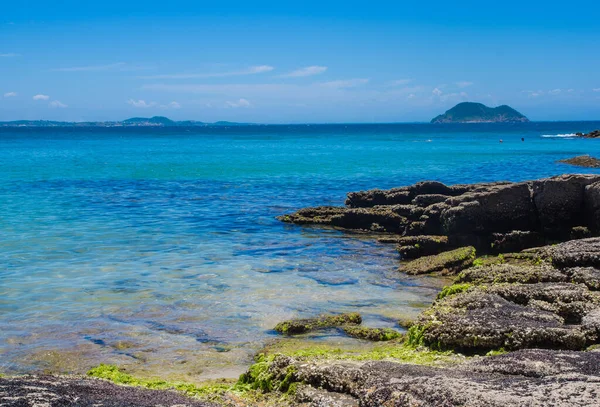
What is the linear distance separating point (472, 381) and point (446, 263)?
12.2 m

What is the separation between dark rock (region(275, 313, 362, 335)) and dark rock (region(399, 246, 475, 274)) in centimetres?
564

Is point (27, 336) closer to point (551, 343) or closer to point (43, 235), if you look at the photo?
point (551, 343)

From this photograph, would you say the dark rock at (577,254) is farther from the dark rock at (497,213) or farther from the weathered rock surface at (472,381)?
the weathered rock surface at (472,381)

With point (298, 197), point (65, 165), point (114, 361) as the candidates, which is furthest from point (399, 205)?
point (65, 165)

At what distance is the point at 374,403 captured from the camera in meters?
7.79

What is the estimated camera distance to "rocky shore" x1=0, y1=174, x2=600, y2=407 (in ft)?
25.4

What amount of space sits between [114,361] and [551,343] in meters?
8.43

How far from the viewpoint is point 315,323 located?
1453 cm

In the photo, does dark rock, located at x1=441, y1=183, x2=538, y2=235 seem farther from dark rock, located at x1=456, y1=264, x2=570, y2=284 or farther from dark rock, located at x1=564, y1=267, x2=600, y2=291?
dark rock, located at x1=564, y1=267, x2=600, y2=291

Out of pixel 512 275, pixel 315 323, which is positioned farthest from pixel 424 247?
pixel 315 323

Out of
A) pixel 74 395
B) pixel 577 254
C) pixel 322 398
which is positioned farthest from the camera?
pixel 577 254

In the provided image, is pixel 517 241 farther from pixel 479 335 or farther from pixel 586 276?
pixel 479 335

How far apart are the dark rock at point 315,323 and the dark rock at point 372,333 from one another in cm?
47

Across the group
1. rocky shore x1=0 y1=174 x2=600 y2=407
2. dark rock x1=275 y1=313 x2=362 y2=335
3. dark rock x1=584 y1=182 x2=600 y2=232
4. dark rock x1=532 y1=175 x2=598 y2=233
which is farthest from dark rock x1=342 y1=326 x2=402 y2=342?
dark rock x1=584 y1=182 x2=600 y2=232
